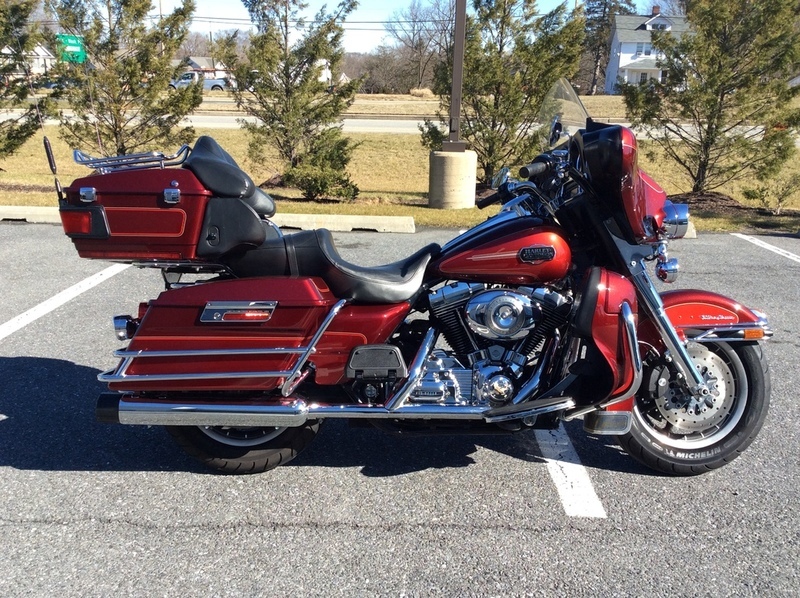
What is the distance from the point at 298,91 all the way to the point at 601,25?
56957mm

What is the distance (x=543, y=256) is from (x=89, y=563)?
2.30 m

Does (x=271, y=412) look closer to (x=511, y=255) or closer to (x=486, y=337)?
(x=486, y=337)

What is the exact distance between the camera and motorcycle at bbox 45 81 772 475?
9.73 ft

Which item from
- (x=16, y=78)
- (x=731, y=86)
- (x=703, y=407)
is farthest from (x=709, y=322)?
(x=16, y=78)

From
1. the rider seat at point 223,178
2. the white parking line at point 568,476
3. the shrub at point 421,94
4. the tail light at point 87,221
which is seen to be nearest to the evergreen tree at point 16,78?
the tail light at point 87,221

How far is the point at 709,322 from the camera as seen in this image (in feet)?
10.7

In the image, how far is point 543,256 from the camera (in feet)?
10.0

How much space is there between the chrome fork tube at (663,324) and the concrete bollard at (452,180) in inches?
285

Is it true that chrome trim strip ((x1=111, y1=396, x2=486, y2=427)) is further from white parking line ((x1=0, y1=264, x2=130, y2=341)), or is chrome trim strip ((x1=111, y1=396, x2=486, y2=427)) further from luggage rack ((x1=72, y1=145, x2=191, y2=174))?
white parking line ((x1=0, y1=264, x2=130, y2=341))

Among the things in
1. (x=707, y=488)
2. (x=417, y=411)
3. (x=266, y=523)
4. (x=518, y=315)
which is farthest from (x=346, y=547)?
(x=707, y=488)

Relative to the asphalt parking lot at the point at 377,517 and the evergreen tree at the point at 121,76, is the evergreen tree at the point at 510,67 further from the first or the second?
the asphalt parking lot at the point at 377,517

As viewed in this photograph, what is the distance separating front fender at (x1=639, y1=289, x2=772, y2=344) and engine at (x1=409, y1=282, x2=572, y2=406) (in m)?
0.53

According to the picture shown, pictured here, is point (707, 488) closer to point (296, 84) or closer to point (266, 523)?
point (266, 523)

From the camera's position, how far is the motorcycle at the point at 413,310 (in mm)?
2965
